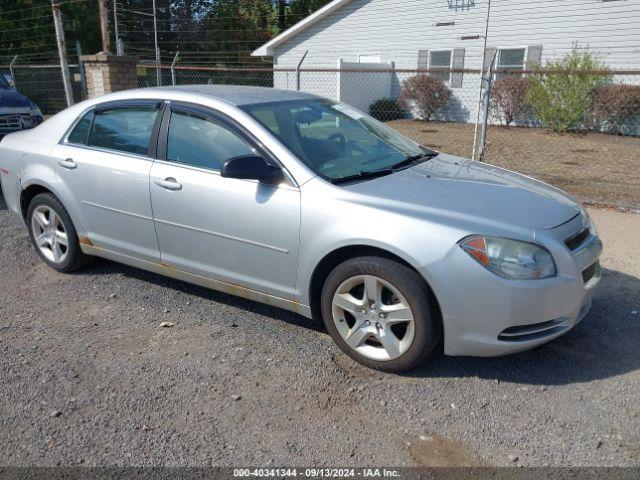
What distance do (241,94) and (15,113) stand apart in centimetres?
634

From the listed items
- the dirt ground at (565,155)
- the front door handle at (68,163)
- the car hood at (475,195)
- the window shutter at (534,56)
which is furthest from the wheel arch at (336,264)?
the window shutter at (534,56)

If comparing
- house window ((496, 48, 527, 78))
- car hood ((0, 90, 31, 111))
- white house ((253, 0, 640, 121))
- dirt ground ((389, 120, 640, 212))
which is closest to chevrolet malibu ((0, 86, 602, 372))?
dirt ground ((389, 120, 640, 212))

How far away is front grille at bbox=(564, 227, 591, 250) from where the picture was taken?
3.31m

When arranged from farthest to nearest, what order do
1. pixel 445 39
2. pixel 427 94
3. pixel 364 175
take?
1. pixel 427 94
2. pixel 445 39
3. pixel 364 175

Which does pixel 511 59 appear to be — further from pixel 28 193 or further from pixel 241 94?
pixel 28 193

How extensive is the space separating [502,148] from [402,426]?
10.7m

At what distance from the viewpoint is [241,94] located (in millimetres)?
4355

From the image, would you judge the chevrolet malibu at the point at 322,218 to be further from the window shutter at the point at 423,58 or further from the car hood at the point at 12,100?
the window shutter at the point at 423,58

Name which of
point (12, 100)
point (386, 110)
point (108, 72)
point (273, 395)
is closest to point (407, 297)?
point (273, 395)

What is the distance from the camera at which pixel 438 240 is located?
124 inches

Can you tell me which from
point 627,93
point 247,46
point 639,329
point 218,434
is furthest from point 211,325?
point 247,46

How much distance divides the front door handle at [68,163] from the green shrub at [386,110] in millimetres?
15727

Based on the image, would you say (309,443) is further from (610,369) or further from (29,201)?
(29,201)

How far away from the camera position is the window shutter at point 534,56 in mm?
16359
